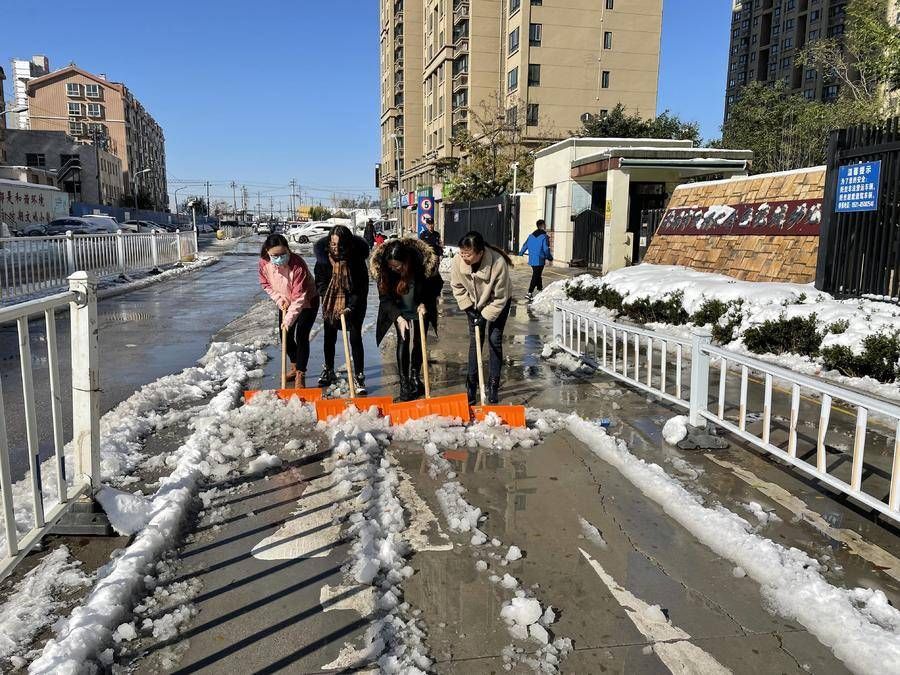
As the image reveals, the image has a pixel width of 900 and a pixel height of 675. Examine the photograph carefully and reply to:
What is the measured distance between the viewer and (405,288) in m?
6.58


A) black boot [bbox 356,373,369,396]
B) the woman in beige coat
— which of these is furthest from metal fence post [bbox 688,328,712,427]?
black boot [bbox 356,373,369,396]

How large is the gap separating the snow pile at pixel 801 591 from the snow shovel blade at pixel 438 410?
1737 millimetres

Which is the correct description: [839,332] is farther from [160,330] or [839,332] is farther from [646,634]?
[160,330]

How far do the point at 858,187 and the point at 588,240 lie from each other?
11.9 metres

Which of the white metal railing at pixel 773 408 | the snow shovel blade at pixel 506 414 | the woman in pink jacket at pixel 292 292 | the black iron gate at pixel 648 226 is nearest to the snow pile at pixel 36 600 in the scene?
the snow shovel blade at pixel 506 414

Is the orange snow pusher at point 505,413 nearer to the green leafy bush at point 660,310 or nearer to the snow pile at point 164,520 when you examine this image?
the snow pile at point 164,520

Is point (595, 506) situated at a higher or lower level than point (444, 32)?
lower

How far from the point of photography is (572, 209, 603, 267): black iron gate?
67.9 ft

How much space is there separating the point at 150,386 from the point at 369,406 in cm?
254

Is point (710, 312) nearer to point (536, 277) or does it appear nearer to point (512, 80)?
point (536, 277)

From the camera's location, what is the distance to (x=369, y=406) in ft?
19.1

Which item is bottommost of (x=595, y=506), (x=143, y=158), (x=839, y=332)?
(x=595, y=506)

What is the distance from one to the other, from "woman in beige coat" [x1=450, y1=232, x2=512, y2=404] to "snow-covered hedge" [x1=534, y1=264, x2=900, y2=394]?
13.3ft

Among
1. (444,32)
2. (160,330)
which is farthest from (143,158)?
(160,330)
